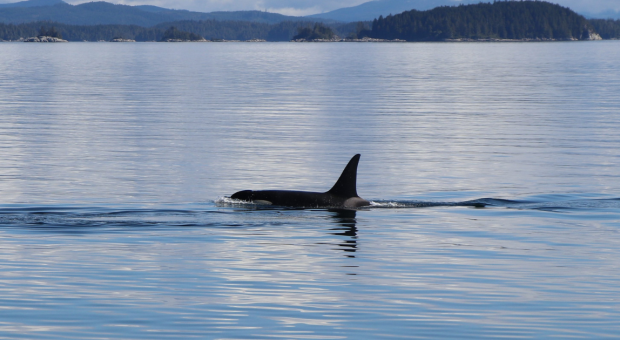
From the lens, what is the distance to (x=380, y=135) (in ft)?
126

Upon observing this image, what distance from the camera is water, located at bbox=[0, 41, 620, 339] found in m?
12.0

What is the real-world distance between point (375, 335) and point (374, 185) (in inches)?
566

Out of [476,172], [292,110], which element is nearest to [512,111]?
[292,110]

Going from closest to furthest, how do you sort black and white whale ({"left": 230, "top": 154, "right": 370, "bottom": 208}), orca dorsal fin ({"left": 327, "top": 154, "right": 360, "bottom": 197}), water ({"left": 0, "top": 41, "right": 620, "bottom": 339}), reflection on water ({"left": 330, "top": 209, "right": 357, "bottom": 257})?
water ({"left": 0, "top": 41, "right": 620, "bottom": 339}), reflection on water ({"left": 330, "top": 209, "right": 357, "bottom": 257}), orca dorsal fin ({"left": 327, "top": 154, "right": 360, "bottom": 197}), black and white whale ({"left": 230, "top": 154, "right": 370, "bottom": 208})

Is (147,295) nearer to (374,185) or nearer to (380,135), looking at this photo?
(374,185)

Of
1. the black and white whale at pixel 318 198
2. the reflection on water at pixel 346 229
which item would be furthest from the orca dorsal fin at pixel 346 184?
the reflection on water at pixel 346 229

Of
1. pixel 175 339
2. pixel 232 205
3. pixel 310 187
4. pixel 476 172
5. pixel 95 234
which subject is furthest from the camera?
pixel 476 172

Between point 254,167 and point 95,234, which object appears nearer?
point 95,234

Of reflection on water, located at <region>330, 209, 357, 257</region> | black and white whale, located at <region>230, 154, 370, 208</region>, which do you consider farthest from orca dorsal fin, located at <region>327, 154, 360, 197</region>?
reflection on water, located at <region>330, 209, 357, 257</region>

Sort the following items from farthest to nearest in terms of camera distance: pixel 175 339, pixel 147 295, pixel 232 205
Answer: pixel 232 205, pixel 147 295, pixel 175 339

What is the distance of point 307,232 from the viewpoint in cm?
1797

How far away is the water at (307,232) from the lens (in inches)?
472

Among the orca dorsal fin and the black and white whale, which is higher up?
the orca dorsal fin

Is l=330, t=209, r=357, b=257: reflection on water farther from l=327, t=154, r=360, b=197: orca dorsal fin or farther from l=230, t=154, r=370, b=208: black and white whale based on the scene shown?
l=327, t=154, r=360, b=197: orca dorsal fin
